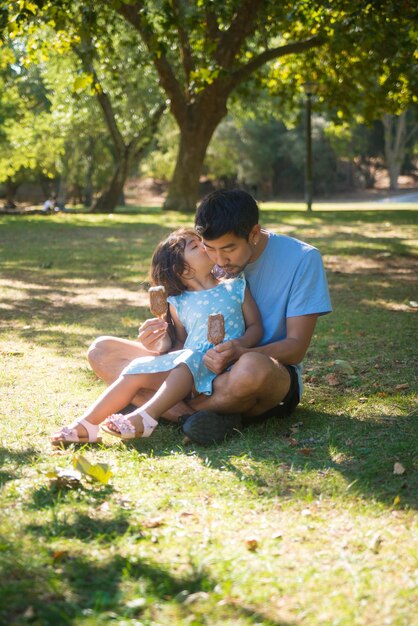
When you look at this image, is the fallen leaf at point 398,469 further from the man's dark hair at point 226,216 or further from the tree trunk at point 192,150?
the tree trunk at point 192,150

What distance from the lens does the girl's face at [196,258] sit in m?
4.65

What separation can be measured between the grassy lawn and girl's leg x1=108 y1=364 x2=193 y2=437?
0.48 feet

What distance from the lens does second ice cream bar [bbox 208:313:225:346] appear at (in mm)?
4398

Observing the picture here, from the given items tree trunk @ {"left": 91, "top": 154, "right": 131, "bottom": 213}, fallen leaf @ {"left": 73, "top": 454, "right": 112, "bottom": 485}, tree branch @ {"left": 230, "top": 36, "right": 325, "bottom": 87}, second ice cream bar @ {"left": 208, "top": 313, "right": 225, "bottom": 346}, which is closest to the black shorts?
second ice cream bar @ {"left": 208, "top": 313, "right": 225, "bottom": 346}

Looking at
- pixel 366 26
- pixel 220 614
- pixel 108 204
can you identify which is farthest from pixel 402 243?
pixel 108 204

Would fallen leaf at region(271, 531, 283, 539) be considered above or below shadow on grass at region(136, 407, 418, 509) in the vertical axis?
above

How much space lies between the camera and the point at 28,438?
428cm

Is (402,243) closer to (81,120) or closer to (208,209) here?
(208,209)

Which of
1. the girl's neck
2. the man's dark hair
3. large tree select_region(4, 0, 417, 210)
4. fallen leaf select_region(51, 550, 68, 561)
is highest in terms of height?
large tree select_region(4, 0, 417, 210)

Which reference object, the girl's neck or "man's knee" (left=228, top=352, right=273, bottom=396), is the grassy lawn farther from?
the girl's neck

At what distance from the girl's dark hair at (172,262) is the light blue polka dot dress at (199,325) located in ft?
0.32

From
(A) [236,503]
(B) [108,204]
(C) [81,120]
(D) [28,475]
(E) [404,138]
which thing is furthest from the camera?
(E) [404,138]

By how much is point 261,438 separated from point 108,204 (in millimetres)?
23650

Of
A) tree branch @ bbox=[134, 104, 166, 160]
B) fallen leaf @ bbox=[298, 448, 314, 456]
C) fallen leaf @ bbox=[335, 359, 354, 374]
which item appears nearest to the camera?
fallen leaf @ bbox=[298, 448, 314, 456]
